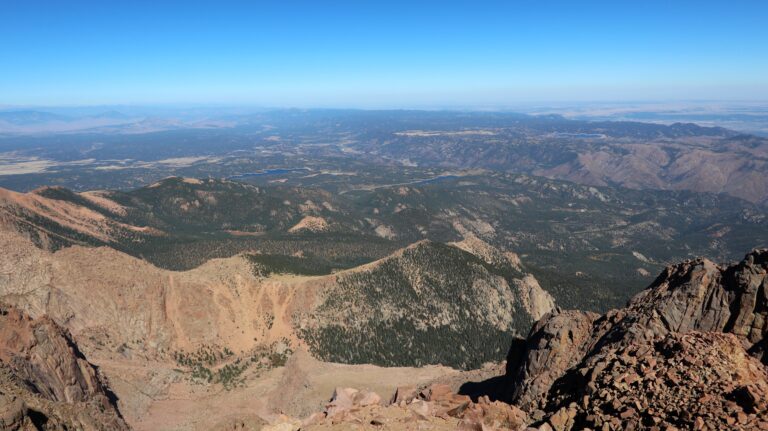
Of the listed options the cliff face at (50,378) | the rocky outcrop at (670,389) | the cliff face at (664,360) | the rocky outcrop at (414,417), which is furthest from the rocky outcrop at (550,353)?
the cliff face at (50,378)

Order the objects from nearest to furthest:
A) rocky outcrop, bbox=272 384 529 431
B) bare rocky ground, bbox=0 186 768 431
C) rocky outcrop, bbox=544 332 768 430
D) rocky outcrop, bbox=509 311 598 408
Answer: rocky outcrop, bbox=544 332 768 430
bare rocky ground, bbox=0 186 768 431
rocky outcrop, bbox=272 384 529 431
rocky outcrop, bbox=509 311 598 408

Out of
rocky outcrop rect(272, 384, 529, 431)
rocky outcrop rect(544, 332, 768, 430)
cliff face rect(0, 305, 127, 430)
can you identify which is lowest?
cliff face rect(0, 305, 127, 430)

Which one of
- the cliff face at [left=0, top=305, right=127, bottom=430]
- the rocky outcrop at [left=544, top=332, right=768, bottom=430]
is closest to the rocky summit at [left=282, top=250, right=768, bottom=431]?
the rocky outcrop at [left=544, top=332, right=768, bottom=430]

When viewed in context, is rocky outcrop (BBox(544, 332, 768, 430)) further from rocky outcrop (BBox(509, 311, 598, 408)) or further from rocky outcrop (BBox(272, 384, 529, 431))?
rocky outcrop (BBox(509, 311, 598, 408))

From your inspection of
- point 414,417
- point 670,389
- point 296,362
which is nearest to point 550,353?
point 670,389

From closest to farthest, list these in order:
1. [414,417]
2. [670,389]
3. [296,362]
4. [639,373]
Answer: [670,389] → [639,373] → [414,417] → [296,362]

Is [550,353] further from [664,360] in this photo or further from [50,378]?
[50,378]

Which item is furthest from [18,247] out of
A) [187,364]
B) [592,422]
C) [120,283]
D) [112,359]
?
[592,422]
